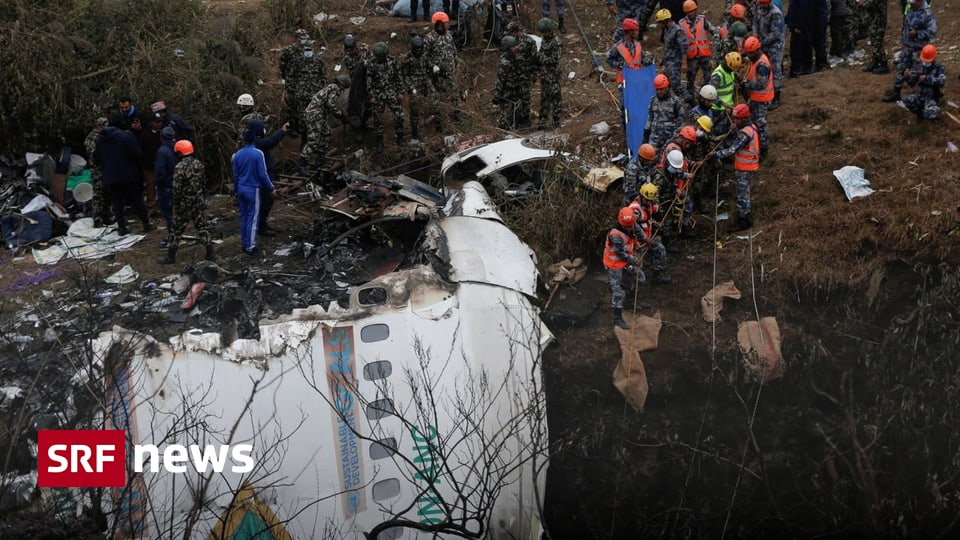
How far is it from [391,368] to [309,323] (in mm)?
792

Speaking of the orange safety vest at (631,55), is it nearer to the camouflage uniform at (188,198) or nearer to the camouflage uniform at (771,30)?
the camouflage uniform at (771,30)

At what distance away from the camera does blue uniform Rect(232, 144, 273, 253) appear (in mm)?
10102

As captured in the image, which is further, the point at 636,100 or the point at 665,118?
the point at 636,100

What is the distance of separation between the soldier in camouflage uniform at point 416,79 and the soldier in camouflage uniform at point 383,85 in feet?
0.89

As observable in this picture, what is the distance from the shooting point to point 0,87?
11.7 metres

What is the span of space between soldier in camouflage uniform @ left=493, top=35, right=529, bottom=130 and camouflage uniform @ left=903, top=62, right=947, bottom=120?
4.88 m

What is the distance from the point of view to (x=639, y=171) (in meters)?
9.31

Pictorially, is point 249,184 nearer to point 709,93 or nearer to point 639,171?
point 639,171

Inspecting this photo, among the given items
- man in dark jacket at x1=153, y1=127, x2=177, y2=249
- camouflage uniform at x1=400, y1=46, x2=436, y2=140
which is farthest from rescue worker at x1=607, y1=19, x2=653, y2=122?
man in dark jacket at x1=153, y1=127, x2=177, y2=249

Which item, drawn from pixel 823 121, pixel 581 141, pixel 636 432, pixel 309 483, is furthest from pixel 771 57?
pixel 309 483

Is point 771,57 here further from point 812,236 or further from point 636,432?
point 636,432

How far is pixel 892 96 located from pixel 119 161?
983cm

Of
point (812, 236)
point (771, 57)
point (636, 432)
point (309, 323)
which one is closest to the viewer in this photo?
point (309, 323)

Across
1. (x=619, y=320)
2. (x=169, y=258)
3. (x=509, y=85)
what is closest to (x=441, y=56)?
Answer: (x=509, y=85)
